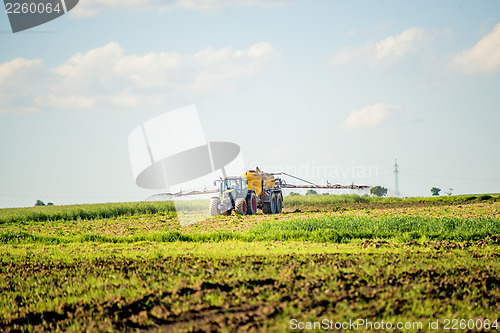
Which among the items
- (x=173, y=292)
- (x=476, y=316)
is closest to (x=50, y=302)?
(x=173, y=292)

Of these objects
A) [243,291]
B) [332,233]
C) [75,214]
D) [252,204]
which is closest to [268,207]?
[252,204]

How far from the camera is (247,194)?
3127 centimetres

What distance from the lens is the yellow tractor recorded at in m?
29.7

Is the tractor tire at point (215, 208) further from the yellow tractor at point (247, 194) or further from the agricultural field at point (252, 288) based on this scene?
the agricultural field at point (252, 288)

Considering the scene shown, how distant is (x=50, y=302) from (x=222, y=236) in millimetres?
10673

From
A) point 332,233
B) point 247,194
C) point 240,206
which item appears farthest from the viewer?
point 247,194

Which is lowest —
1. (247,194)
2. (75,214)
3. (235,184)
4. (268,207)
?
(268,207)

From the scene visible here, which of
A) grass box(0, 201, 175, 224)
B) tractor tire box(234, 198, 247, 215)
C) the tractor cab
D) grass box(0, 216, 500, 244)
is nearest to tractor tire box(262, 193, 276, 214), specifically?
the tractor cab

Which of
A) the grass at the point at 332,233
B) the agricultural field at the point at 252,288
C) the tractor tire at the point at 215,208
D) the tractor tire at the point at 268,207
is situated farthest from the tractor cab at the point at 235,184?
the agricultural field at the point at 252,288

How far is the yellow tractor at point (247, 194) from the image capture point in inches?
1169

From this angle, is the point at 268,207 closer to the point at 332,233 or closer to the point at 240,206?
the point at 240,206

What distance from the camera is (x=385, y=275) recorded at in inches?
372

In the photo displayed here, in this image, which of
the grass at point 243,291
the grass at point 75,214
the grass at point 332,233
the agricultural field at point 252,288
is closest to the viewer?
the agricultural field at point 252,288

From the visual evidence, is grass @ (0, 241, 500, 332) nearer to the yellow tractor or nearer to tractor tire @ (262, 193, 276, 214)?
the yellow tractor
